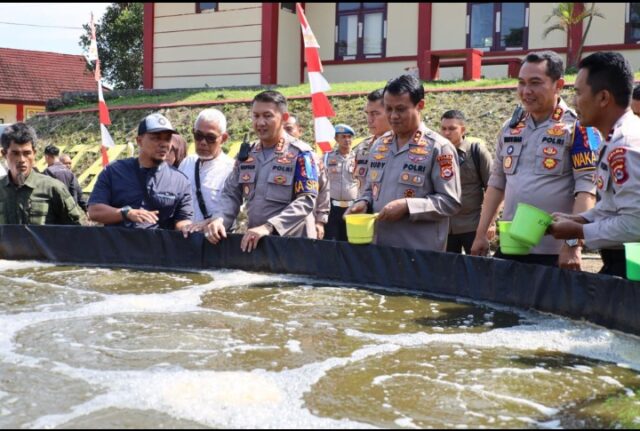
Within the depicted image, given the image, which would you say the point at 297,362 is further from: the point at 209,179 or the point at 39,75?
the point at 39,75

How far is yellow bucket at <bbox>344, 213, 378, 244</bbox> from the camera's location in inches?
155

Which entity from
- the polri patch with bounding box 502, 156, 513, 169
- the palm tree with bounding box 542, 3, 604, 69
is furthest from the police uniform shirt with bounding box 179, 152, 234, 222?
the palm tree with bounding box 542, 3, 604, 69

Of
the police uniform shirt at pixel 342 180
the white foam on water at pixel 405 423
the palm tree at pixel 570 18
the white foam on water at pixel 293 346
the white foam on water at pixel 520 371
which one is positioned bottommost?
the white foam on water at pixel 405 423

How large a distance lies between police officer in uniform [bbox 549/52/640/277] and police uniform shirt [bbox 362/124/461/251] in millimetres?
838

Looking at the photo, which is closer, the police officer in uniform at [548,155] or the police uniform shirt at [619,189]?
the police uniform shirt at [619,189]

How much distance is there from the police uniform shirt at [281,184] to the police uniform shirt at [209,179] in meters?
0.51

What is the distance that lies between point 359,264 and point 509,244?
3.40 ft

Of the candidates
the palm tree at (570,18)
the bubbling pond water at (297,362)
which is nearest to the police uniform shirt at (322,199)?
the bubbling pond water at (297,362)

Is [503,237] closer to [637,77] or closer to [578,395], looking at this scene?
[578,395]

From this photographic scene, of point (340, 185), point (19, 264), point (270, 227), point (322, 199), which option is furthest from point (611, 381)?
point (340, 185)

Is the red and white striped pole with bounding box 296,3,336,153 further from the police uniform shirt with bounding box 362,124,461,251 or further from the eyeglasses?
the police uniform shirt with bounding box 362,124,461,251

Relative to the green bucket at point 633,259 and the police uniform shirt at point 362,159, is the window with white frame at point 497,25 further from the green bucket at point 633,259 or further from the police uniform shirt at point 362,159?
the green bucket at point 633,259

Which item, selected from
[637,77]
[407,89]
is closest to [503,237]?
[407,89]

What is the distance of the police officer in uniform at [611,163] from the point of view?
3.01m
